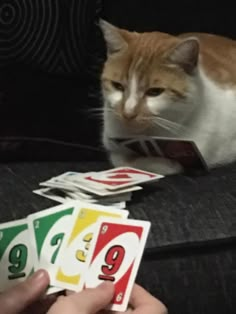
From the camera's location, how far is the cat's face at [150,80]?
154cm

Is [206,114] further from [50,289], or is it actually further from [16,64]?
[50,289]

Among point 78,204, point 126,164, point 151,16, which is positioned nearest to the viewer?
point 78,204

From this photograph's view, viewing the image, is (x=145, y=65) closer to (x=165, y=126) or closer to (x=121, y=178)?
(x=165, y=126)

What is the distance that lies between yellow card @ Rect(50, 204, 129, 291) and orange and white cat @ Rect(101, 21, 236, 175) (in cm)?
36

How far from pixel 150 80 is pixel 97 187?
1.07 ft

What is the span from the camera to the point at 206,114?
5.39 ft

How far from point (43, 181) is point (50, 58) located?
356mm

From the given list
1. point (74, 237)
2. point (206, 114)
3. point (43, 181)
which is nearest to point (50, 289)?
point (74, 237)

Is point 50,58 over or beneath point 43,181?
over

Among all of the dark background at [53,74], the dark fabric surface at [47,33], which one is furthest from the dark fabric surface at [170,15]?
the dark fabric surface at [47,33]

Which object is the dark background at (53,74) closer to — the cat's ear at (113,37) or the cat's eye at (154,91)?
the cat's ear at (113,37)

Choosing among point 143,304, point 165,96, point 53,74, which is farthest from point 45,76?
point 143,304

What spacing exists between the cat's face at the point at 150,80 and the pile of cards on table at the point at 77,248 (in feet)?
1.21

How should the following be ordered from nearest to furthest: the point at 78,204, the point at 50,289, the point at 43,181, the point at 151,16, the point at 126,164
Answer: the point at 50,289
the point at 78,204
the point at 43,181
the point at 126,164
the point at 151,16
